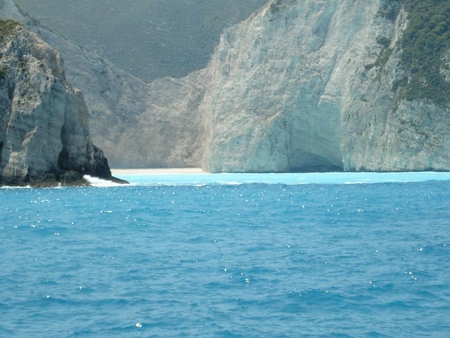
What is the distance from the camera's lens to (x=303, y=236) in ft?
75.3

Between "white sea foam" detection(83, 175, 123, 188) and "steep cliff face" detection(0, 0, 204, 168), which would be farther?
"steep cliff face" detection(0, 0, 204, 168)

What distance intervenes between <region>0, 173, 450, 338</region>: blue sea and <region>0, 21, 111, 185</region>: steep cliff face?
57.9ft

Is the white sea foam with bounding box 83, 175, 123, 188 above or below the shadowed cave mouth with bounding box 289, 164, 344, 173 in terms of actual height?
below

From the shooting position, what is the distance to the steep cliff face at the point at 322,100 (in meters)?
65.7

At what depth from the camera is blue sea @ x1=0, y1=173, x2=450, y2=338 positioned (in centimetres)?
1303

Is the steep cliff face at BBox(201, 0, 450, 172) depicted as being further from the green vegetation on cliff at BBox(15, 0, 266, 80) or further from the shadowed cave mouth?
the green vegetation on cliff at BBox(15, 0, 266, 80)

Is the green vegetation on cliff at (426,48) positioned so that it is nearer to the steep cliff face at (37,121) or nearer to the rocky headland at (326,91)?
the rocky headland at (326,91)

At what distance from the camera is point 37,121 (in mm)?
49094

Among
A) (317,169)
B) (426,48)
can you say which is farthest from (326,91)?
(426,48)

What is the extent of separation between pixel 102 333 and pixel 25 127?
38.1 meters

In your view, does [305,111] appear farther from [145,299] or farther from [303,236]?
[145,299]

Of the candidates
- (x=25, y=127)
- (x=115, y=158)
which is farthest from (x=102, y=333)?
(x=115, y=158)

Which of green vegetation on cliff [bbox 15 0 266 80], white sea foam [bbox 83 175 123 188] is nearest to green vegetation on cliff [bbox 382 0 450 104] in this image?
white sea foam [bbox 83 175 123 188]

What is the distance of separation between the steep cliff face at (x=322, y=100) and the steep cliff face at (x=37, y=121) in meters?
24.7
